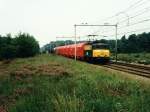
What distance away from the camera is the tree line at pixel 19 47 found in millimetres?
77875

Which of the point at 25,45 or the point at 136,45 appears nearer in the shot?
the point at 25,45

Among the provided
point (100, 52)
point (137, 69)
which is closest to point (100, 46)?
point (100, 52)

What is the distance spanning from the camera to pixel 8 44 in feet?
273

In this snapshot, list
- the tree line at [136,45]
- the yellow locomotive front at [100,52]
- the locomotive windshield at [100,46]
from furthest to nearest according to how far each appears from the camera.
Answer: the tree line at [136,45]
the locomotive windshield at [100,46]
the yellow locomotive front at [100,52]

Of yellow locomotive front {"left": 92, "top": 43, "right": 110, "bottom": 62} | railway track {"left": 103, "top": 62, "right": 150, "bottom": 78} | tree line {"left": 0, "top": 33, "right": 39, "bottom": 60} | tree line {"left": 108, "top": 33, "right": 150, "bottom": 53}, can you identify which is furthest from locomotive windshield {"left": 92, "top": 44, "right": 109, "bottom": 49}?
tree line {"left": 108, "top": 33, "right": 150, "bottom": 53}

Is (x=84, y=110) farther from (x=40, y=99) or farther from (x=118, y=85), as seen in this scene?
(x=118, y=85)

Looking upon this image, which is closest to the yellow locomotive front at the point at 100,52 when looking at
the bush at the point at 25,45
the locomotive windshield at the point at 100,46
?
the locomotive windshield at the point at 100,46

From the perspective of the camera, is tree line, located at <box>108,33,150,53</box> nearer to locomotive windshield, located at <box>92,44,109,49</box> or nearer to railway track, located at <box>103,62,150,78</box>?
locomotive windshield, located at <box>92,44,109,49</box>

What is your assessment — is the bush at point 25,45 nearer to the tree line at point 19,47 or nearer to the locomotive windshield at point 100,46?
the tree line at point 19,47

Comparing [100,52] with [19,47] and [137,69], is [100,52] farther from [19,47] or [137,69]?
[19,47]

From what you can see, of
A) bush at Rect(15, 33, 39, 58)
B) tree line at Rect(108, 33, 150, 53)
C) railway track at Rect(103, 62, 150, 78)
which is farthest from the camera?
tree line at Rect(108, 33, 150, 53)

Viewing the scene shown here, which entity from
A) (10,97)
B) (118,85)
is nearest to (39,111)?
(10,97)

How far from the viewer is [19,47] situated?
255 ft

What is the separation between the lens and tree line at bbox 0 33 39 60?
255ft
